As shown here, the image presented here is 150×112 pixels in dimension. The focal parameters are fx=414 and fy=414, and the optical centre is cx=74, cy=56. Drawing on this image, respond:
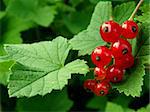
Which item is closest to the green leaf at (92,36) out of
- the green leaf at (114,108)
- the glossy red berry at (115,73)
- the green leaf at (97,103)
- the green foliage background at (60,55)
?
the green foliage background at (60,55)

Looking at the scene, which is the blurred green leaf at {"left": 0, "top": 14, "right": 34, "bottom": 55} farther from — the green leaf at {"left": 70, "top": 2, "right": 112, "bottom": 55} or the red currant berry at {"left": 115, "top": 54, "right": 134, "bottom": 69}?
the red currant berry at {"left": 115, "top": 54, "right": 134, "bottom": 69}

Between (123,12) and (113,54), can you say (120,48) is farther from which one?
(123,12)

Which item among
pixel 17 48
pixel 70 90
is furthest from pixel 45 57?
pixel 70 90

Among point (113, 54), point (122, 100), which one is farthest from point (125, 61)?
point (122, 100)

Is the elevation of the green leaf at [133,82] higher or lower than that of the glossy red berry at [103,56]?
lower

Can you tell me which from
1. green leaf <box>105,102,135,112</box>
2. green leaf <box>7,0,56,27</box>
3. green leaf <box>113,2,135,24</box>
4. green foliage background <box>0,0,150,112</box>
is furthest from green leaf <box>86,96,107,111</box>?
green leaf <box>113,2,135,24</box>

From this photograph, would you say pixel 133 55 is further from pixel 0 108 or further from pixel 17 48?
pixel 0 108

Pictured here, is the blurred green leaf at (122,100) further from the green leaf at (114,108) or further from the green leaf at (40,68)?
the green leaf at (40,68)
